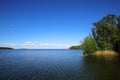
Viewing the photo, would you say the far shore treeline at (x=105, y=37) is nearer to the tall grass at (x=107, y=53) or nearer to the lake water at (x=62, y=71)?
the tall grass at (x=107, y=53)

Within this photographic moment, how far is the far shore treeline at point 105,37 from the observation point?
71750 mm

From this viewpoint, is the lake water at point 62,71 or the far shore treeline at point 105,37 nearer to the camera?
the lake water at point 62,71

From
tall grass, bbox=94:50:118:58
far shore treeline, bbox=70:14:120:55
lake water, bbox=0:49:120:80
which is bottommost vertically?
lake water, bbox=0:49:120:80

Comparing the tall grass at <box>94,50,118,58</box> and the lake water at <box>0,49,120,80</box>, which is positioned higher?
the tall grass at <box>94,50,118,58</box>

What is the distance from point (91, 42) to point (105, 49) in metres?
8.16

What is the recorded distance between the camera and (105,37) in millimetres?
74875

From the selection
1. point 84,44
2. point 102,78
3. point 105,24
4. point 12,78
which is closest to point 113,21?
point 105,24

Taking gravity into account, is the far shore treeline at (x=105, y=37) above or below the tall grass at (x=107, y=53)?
above

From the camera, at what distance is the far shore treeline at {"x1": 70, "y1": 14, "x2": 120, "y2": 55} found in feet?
235

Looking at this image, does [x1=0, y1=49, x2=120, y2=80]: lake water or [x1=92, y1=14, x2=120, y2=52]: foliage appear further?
[x1=92, y1=14, x2=120, y2=52]: foliage

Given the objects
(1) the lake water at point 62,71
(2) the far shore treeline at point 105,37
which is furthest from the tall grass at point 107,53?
(1) the lake water at point 62,71

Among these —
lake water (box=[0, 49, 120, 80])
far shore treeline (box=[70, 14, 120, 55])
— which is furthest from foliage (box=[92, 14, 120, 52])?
lake water (box=[0, 49, 120, 80])

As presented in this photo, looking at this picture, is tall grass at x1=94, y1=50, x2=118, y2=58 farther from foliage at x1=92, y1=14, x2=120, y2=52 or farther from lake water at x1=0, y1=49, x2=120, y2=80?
lake water at x1=0, y1=49, x2=120, y2=80

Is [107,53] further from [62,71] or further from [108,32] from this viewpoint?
[62,71]
